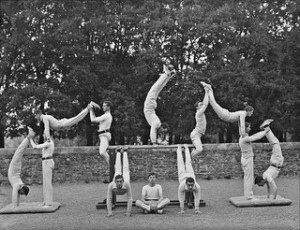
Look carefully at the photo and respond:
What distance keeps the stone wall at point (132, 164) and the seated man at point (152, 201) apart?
580 cm

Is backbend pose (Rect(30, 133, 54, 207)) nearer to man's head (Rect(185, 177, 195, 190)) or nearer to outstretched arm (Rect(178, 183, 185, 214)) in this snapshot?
outstretched arm (Rect(178, 183, 185, 214))

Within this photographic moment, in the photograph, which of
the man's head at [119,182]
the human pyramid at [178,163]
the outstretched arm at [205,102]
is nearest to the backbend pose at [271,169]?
the human pyramid at [178,163]

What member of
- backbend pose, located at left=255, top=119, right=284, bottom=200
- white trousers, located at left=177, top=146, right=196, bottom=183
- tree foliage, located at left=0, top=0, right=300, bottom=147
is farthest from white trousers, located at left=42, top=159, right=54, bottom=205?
tree foliage, located at left=0, top=0, right=300, bottom=147

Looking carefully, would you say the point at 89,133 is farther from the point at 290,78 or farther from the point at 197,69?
the point at 290,78

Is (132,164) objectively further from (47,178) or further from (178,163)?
(47,178)

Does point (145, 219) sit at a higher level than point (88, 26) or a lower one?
lower

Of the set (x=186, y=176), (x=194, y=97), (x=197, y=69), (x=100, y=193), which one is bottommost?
(x=100, y=193)

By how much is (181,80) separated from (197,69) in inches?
55.6

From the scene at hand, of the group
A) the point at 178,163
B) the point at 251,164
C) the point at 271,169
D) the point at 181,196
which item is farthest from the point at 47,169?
the point at 271,169

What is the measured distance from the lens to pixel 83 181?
1606 centimetres

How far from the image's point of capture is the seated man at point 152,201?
985 cm

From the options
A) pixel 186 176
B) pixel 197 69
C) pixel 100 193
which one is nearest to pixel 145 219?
pixel 186 176

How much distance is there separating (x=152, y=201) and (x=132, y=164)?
6.05m

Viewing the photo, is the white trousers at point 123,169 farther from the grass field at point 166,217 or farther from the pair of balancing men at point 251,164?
the pair of balancing men at point 251,164
